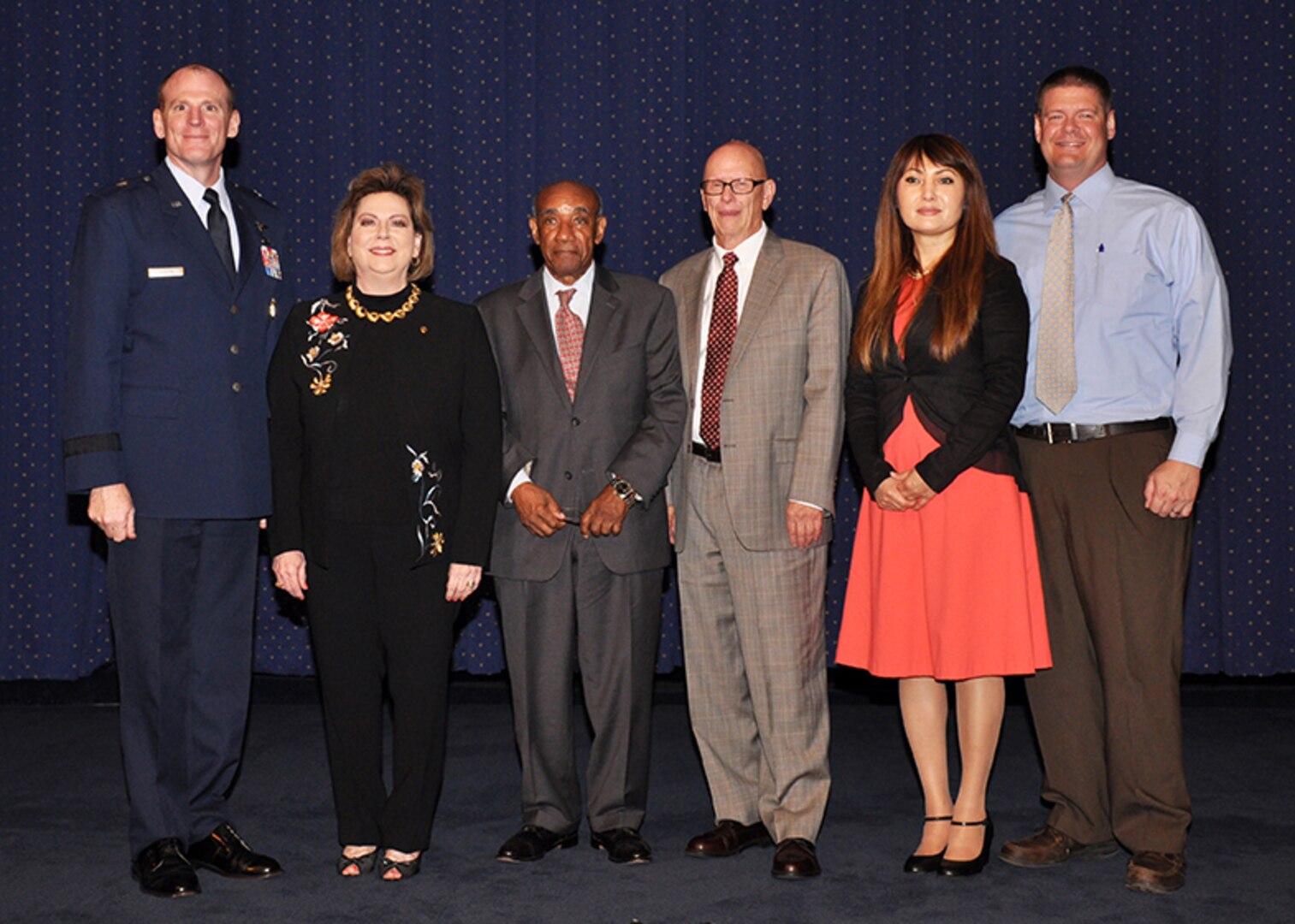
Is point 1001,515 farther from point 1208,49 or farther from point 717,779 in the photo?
point 1208,49

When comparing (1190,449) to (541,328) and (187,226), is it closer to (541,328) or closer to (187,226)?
(541,328)

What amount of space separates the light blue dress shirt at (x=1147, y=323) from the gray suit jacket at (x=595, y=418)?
3.04 feet

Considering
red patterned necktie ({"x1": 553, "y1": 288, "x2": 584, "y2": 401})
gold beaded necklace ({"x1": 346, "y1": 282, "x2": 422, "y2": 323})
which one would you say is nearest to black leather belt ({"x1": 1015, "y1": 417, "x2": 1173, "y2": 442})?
red patterned necktie ({"x1": 553, "y1": 288, "x2": 584, "y2": 401})

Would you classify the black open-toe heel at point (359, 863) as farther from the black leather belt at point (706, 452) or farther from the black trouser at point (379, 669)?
the black leather belt at point (706, 452)

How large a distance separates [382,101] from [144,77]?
96 centimetres

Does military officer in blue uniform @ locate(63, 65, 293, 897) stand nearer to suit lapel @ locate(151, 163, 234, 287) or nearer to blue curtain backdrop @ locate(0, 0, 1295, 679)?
suit lapel @ locate(151, 163, 234, 287)

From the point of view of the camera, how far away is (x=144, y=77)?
4.96 meters

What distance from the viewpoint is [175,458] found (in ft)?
9.88

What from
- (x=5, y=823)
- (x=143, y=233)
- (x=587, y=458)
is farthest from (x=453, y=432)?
(x=5, y=823)

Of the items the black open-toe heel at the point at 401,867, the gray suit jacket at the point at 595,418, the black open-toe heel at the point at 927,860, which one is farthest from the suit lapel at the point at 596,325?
the black open-toe heel at the point at 927,860

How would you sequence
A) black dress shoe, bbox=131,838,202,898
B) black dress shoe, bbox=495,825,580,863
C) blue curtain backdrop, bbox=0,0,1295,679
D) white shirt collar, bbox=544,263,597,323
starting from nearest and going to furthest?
black dress shoe, bbox=131,838,202,898, black dress shoe, bbox=495,825,580,863, white shirt collar, bbox=544,263,597,323, blue curtain backdrop, bbox=0,0,1295,679

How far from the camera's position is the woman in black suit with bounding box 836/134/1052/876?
9.58 ft

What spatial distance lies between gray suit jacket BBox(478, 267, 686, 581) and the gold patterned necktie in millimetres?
903

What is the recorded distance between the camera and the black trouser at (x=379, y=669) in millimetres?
2930
